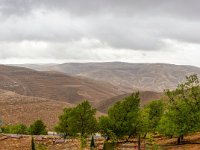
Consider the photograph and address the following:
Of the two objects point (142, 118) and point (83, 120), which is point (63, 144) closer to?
point (83, 120)

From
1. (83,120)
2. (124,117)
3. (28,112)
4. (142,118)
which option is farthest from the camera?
(28,112)

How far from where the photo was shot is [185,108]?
58.9 m

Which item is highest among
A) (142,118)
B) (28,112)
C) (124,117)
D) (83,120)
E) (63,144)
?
(28,112)

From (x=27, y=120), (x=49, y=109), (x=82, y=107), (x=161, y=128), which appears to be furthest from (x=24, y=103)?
(x=161, y=128)

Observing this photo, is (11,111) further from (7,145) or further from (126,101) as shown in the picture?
(126,101)

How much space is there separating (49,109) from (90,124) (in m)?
116

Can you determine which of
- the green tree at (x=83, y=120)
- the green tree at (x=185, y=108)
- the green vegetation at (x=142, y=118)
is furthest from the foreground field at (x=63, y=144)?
the green tree at (x=83, y=120)

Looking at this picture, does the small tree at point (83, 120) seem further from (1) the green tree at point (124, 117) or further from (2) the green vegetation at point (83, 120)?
(1) the green tree at point (124, 117)

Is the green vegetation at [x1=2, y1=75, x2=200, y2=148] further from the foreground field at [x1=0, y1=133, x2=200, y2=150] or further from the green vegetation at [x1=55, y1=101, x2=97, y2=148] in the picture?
the foreground field at [x1=0, y1=133, x2=200, y2=150]

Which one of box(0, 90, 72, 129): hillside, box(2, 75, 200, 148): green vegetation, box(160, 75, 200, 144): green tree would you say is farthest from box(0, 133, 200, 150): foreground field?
box(0, 90, 72, 129): hillside

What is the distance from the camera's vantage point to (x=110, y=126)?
6494cm

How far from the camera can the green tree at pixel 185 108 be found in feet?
190

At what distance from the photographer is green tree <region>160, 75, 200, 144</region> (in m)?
57.9

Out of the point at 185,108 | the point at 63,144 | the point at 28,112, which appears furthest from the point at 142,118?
the point at 28,112
